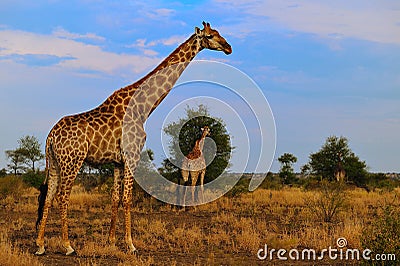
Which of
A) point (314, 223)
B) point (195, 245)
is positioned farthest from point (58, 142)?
point (314, 223)

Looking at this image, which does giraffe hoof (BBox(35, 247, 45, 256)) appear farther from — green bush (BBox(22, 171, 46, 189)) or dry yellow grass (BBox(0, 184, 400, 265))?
green bush (BBox(22, 171, 46, 189))

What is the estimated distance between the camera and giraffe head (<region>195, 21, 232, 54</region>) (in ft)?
32.9

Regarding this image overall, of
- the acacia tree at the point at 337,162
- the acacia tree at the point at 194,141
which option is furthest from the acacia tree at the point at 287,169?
the acacia tree at the point at 194,141

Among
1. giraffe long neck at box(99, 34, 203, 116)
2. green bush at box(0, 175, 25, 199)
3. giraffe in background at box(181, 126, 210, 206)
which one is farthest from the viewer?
green bush at box(0, 175, 25, 199)

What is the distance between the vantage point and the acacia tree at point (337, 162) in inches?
1302

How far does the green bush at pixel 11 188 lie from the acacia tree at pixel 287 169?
20.4m

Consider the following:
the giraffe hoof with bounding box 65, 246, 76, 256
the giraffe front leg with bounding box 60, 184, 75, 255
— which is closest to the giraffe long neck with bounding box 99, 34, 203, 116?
the giraffe front leg with bounding box 60, 184, 75, 255

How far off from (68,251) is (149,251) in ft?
4.64

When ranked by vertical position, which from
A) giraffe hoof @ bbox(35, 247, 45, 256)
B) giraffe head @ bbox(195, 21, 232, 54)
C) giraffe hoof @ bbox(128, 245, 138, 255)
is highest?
giraffe head @ bbox(195, 21, 232, 54)

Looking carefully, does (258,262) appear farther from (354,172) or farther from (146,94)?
(354,172)

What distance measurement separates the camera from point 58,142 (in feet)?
30.2

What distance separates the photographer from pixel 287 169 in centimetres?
3856

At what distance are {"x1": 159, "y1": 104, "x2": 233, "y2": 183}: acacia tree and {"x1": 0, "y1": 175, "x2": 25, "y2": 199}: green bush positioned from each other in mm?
6301

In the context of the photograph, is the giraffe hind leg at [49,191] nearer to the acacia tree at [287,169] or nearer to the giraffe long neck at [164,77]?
the giraffe long neck at [164,77]
